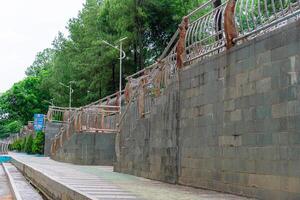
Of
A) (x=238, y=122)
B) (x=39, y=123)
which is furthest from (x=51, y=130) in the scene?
(x=238, y=122)

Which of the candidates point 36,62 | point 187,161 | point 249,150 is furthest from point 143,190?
point 36,62

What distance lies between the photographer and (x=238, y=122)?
29.6ft

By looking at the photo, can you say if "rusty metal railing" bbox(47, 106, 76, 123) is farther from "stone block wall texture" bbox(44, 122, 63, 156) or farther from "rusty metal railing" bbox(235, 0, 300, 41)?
"rusty metal railing" bbox(235, 0, 300, 41)

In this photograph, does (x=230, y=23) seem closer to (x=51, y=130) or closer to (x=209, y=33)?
(x=209, y=33)

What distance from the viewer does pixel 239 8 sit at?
9.52m

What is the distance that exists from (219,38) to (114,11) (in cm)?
3455

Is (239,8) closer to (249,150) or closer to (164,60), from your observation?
(249,150)

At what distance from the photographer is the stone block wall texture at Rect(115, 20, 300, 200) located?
753cm

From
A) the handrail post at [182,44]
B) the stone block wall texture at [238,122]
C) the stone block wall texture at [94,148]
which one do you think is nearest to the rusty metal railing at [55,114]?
the stone block wall texture at [94,148]

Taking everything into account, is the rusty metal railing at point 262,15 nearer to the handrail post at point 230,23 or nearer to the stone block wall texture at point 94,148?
the handrail post at point 230,23

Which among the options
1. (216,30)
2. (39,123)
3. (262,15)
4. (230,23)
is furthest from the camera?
(39,123)

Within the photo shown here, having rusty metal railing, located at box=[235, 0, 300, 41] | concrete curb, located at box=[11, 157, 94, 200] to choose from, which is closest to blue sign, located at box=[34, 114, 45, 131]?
concrete curb, located at box=[11, 157, 94, 200]

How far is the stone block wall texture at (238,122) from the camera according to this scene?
7531mm

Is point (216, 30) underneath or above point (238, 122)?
above
